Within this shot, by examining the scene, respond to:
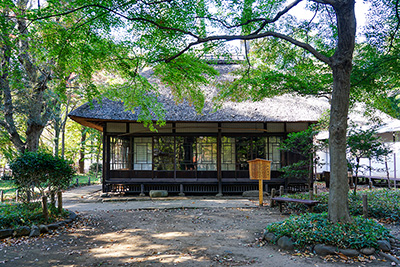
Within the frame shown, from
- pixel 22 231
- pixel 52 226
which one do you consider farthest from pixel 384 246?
pixel 22 231

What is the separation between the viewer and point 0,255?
5578 millimetres

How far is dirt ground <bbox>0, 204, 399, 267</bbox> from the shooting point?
5145 mm

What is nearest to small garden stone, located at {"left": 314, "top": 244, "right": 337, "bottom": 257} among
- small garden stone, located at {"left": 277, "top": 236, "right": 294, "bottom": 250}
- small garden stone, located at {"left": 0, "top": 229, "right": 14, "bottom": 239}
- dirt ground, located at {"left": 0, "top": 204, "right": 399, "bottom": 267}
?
dirt ground, located at {"left": 0, "top": 204, "right": 399, "bottom": 267}

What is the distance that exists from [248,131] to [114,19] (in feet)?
30.6

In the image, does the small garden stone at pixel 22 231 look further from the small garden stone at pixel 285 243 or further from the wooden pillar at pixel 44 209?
the small garden stone at pixel 285 243

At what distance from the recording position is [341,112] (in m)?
6.02

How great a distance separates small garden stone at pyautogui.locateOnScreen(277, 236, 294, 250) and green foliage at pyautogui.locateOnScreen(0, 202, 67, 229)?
6.18 m

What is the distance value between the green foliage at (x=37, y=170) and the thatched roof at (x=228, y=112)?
180 inches

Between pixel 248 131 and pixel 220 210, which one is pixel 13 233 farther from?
pixel 248 131

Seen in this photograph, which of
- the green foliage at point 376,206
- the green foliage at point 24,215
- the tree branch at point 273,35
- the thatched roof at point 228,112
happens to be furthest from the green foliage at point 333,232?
the thatched roof at point 228,112

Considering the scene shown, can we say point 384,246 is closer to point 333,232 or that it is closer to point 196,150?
point 333,232

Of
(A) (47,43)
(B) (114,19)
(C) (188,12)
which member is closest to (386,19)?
(C) (188,12)

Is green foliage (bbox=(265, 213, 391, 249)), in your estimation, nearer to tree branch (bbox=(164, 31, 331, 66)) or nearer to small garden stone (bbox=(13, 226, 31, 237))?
tree branch (bbox=(164, 31, 331, 66))

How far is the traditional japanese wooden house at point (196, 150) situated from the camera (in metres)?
14.1
